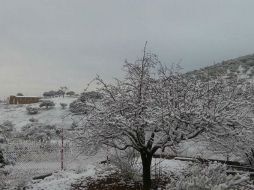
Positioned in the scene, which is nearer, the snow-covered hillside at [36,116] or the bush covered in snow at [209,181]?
the bush covered in snow at [209,181]

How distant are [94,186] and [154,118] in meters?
3.11

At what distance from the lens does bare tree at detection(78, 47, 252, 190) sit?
8.72 m

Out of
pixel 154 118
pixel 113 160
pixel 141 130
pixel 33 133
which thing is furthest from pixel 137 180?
pixel 33 133

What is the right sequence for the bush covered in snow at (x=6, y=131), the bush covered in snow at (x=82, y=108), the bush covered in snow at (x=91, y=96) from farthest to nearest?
the bush covered in snow at (x=6, y=131) → the bush covered in snow at (x=91, y=96) → the bush covered in snow at (x=82, y=108)

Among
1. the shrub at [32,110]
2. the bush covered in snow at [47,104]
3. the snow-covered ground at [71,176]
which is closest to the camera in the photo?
the snow-covered ground at [71,176]

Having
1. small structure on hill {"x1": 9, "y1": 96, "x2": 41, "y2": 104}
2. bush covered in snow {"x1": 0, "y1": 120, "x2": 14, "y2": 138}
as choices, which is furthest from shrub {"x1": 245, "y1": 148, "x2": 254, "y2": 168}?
small structure on hill {"x1": 9, "y1": 96, "x2": 41, "y2": 104}

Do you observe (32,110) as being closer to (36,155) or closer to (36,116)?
(36,116)

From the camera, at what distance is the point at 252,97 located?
976 cm

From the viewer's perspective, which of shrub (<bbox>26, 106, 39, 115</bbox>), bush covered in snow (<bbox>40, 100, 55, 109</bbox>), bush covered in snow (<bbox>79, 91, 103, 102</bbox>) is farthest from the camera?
bush covered in snow (<bbox>40, 100, 55, 109</bbox>)

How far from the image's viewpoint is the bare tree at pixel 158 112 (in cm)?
872

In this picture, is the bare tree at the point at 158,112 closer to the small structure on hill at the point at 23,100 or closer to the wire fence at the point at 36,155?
the wire fence at the point at 36,155

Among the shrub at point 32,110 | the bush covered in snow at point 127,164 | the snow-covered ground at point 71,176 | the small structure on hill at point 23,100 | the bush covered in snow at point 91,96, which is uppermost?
the small structure on hill at point 23,100

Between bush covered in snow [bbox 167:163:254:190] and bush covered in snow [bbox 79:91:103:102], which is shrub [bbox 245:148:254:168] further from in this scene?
bush covered in snow [bbox 79:91:103:102]

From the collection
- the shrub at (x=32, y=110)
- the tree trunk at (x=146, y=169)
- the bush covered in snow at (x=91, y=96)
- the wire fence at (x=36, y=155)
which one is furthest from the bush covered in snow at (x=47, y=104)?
the tree trunk at (x=146, y=169)
